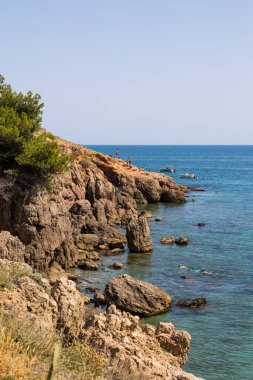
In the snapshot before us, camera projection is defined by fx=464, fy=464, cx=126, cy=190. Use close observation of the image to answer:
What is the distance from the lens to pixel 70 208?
166 feet

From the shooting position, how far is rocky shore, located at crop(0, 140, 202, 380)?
13.5 m

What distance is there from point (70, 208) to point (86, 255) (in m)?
10.3

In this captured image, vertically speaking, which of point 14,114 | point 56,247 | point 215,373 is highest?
point 14,114

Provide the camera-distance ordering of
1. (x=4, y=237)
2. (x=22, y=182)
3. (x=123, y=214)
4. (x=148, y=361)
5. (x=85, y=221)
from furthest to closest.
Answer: (x=123, y=214) < (x=85, y=221) < (x=22, y=182) < (x=4, y=237) < (x=148, y=361)

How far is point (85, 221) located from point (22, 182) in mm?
17828

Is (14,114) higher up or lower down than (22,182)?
higher up

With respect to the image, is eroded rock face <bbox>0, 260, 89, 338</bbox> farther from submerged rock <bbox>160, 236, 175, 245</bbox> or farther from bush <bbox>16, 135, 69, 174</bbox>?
submerged rock <bbox>160, 236, 175, 245</bbox>

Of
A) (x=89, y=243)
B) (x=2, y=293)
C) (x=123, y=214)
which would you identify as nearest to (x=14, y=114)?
(x=89, y=243)

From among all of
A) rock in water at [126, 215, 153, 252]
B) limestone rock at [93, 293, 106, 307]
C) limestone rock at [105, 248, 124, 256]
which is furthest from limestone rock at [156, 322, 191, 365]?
rock in water at [126, 215, 153, 252]

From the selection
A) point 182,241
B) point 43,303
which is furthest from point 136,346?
point 182,241

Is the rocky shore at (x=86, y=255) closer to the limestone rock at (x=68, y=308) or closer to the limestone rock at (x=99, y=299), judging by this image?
the limestone rock at (x=68, y=308)

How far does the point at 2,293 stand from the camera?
13953 millimetres

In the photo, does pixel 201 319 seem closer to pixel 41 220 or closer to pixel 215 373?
pixel 215 373

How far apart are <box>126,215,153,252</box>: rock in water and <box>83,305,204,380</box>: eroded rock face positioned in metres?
27.5
